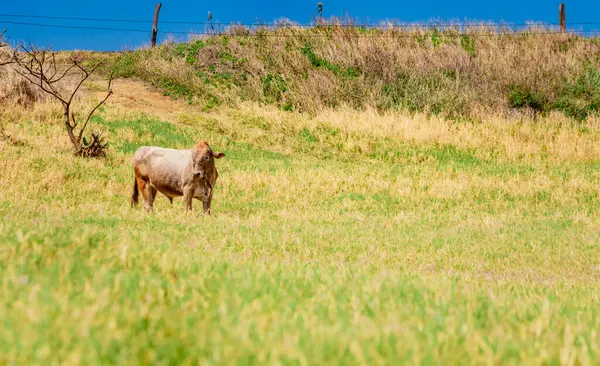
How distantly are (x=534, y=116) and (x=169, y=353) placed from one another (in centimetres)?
3470

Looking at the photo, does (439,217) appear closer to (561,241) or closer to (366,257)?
(561,241)

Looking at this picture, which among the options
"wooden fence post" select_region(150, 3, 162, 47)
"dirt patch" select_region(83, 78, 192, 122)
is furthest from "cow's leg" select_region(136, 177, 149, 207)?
"wooden fence post" select_region(150, 3, 162, 47)

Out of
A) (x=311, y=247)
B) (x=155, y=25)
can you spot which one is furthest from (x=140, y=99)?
(x=311, y=247)

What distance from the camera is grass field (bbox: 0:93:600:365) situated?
120 inches

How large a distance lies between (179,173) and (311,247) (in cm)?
464

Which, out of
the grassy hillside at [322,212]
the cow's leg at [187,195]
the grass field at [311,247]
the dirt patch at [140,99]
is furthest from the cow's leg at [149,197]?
the dirt patch at [140,99]

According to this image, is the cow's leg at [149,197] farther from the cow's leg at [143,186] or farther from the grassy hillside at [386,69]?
the grassy hillside at [386,69]

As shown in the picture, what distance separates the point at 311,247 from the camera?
10398mm

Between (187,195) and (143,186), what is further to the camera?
(143,186)

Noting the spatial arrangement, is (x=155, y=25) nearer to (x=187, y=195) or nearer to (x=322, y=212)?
(x=322, y=212)

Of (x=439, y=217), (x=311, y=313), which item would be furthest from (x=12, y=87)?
(x=311, y=313)

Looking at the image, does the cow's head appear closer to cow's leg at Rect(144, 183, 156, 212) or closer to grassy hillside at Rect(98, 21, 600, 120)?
cow's leg at Rect(144, 183, 156, 212)

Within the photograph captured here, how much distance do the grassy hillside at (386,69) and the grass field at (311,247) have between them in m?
3.94

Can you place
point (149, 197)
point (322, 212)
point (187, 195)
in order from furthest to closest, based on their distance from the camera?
point (322, 212) → point (149, 197) → point (187, 195)
